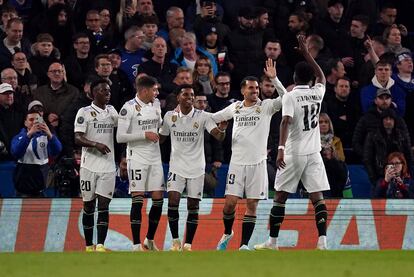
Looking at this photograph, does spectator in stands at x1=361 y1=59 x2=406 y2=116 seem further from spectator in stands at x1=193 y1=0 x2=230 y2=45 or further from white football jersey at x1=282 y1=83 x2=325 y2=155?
white football jersey at x1=282 y1=83 x2=325 y2=155

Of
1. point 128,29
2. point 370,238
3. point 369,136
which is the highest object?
point 128,29

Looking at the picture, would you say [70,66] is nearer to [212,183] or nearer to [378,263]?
[212,183]

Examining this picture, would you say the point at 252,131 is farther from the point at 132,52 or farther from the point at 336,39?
the point at 336,39

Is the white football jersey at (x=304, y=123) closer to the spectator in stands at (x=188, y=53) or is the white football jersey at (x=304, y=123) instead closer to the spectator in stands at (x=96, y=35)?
the spectator in stands at (x=188, y=53)

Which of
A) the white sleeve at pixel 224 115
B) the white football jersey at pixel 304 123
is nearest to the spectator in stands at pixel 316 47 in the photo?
the white sleeve at pixel 224 115

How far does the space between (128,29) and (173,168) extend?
17.1 ft

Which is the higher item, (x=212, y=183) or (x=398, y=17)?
(x=398, y=17)

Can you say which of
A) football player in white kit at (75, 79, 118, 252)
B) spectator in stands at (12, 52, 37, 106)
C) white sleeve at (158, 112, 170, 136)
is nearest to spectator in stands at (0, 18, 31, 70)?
spectator in stands at (12, 52, 37, 106)

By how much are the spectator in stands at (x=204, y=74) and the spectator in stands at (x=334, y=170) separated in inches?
89.4

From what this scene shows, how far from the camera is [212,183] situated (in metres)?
21.7

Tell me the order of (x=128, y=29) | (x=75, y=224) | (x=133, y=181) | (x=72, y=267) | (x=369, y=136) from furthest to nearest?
(x=128, y=29), (x=369, y=136), (x=75, y=224), (x=133, y=181), (x=72, y=267)

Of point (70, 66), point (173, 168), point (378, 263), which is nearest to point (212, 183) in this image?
point (173, 168)

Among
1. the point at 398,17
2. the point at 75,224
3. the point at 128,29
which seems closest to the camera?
the point at 75,224

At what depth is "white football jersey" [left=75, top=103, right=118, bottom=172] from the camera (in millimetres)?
19531
